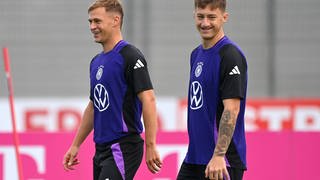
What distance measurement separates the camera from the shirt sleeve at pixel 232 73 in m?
4.41

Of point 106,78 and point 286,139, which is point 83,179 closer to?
point 286,139

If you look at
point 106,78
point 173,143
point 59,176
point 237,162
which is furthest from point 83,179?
point 237,162

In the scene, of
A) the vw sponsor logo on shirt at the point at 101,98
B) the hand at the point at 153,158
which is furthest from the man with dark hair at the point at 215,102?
the vw sponsor logo on shirt at the point at 101,98

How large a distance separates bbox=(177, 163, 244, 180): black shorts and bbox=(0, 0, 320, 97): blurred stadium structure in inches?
337

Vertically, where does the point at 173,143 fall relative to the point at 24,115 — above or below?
above

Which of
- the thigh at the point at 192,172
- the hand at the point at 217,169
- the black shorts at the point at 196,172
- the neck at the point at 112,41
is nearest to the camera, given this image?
the hand at the point at 217,169

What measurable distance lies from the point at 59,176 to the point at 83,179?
0.70ft

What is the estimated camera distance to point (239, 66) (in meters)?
4.45

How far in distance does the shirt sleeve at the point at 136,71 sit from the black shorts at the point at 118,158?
0.30m

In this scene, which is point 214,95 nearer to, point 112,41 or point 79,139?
point 112,41

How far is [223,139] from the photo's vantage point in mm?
4363

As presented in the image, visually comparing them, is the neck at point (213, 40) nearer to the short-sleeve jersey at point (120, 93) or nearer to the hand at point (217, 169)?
the short-sleeve jersey at point (120, 93)

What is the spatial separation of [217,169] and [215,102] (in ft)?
1.31

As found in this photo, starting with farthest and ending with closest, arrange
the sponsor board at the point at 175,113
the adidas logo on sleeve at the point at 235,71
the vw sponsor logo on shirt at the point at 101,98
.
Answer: the sponsor board at the point at 175,113, the vw sponsor logo on shirt at the point at 101,98, the adidas logo on sleeve at the point at 235,71
